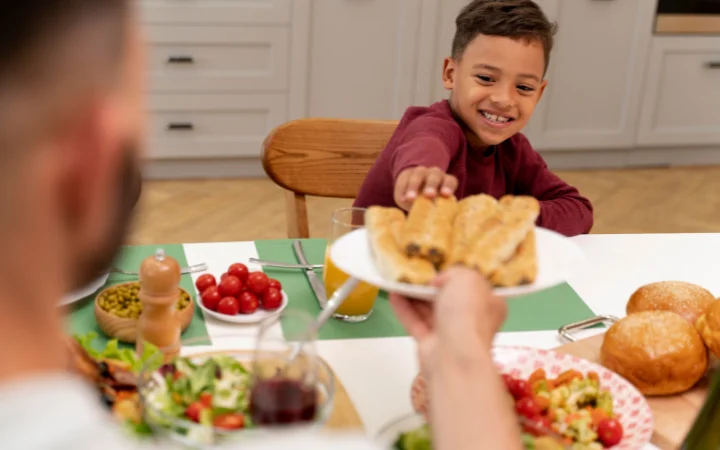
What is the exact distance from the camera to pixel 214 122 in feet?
12.2

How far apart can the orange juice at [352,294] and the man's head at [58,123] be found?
35.2 inches

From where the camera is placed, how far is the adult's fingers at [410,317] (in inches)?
38.3

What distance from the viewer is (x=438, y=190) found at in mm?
Result: 1217

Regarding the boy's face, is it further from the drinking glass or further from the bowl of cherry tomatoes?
the drinking glass

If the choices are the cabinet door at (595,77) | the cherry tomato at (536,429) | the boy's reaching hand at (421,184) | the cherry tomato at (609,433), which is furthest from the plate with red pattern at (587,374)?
the cabinet door at (595,77)

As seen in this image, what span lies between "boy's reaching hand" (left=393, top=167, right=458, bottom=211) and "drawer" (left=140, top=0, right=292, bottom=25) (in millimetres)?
2445

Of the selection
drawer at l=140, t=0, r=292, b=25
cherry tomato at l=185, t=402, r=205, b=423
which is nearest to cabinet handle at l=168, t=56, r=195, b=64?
drawer at l=140, t=0, r=292, b=25

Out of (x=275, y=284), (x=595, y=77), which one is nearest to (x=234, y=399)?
(x=275, y=284)

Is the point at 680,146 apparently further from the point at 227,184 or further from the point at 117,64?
the point at 117,64

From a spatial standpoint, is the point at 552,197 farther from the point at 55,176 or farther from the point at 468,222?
the point at 55,176

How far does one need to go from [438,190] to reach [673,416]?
16.1 inches

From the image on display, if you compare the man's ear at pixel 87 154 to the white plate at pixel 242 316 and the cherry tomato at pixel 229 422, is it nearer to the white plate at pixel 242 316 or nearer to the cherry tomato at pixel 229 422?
the cherry tomato at pixel 229 422

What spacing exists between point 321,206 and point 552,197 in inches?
76.1

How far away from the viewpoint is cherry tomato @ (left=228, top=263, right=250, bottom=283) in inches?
51.4
